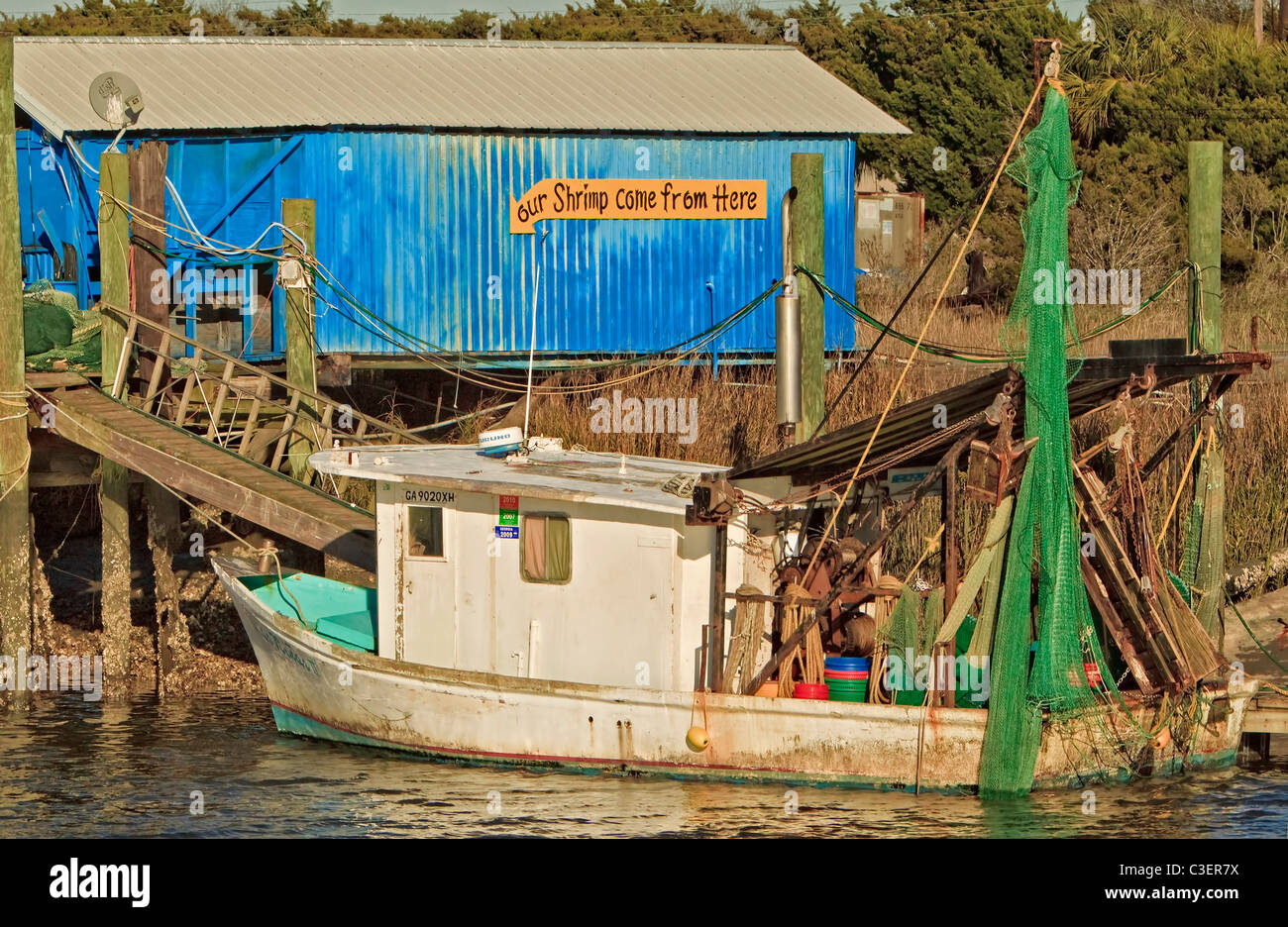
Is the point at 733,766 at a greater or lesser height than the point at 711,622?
lesser

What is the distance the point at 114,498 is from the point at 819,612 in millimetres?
8574

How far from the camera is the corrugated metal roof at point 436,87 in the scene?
83.4ft

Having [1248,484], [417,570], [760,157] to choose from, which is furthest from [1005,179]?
[417,570]

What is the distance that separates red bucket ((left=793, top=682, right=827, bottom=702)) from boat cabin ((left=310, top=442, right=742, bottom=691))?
2.85 ft

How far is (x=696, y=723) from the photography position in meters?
14.8

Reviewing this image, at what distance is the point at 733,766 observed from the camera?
1476 cm

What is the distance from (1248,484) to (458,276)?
1123 centimetres

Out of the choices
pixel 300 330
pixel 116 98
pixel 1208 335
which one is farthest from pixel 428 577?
pixel 116 98

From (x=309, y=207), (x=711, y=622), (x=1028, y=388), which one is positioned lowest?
(x=711, y=622)

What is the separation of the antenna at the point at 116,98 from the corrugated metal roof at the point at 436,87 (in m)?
2.57

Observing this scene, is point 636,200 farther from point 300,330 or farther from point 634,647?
point 634,647

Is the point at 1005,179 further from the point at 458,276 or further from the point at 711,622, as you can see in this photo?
the point at 711,622

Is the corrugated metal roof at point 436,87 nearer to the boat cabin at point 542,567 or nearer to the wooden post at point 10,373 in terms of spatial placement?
the wooden post at point 10,373

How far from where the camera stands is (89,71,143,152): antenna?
22.0 m
